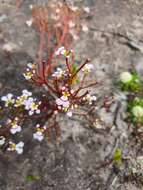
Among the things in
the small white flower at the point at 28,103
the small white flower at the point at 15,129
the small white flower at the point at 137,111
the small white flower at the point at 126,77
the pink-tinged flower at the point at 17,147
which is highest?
the small white flower at the point at 126,77

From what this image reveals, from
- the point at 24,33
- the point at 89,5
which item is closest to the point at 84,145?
the point at 24,33

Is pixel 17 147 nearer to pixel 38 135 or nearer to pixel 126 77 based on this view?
pixel 38 135

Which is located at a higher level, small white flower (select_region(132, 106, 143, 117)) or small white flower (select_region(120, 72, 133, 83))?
small white flower (select_region(120, 72, 133, 83))

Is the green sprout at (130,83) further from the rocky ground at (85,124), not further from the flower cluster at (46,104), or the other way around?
the flower cluster at (46,104)

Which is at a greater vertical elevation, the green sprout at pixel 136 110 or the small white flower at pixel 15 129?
the small white flower at pixel 15 129

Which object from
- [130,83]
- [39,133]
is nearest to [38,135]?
[39,133]

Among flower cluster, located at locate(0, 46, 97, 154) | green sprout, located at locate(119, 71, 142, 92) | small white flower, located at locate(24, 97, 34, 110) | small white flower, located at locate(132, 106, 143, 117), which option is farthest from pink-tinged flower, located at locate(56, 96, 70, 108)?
green sprout, located at locate(119, 71, 142, 92)

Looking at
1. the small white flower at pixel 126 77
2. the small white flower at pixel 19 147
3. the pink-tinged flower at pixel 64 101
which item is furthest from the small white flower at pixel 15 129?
the small white flower at pixel 126 77

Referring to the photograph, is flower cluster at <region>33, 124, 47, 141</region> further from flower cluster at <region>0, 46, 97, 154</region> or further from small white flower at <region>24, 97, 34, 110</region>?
small white flower at <region>24, 97, 34, 110</region>
